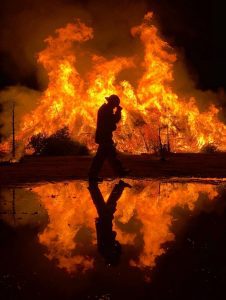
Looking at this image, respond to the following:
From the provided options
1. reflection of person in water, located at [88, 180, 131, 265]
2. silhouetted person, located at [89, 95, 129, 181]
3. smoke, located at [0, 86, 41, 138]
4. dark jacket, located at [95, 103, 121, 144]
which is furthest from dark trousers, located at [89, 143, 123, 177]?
smoke, located at [0, 86, 41, 138]

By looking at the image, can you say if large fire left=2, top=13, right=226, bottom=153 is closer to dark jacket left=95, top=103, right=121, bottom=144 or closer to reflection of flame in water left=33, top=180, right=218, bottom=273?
dark jacket left=95, top=103, right=121, bottom=144

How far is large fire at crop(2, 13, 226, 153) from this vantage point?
792 inches

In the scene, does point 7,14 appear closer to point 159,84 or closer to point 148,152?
point 159,84

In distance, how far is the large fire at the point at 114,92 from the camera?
66.0 feet

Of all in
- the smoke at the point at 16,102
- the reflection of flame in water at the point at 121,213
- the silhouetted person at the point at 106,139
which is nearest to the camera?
the reflection of flame in water at the point at 121,213

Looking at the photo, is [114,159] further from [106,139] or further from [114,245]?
[114,245]

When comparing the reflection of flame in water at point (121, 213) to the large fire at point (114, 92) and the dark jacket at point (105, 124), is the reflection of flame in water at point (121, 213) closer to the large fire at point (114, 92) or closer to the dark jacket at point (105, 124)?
the dark jacket at point (105, 124)

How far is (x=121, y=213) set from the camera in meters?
5.97

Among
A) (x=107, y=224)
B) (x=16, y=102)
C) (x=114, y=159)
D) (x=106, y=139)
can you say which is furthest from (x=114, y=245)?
(x=16, y=102)

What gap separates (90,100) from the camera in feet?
66.2

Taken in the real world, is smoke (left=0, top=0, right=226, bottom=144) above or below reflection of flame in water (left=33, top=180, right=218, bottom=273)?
above

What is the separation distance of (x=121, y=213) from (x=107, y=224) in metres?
0.75

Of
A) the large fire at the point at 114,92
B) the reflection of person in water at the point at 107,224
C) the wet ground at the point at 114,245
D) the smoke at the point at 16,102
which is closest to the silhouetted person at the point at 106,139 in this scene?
the reflection of person in water at the point at 107,224

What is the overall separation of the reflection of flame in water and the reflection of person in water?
0.28 feet
